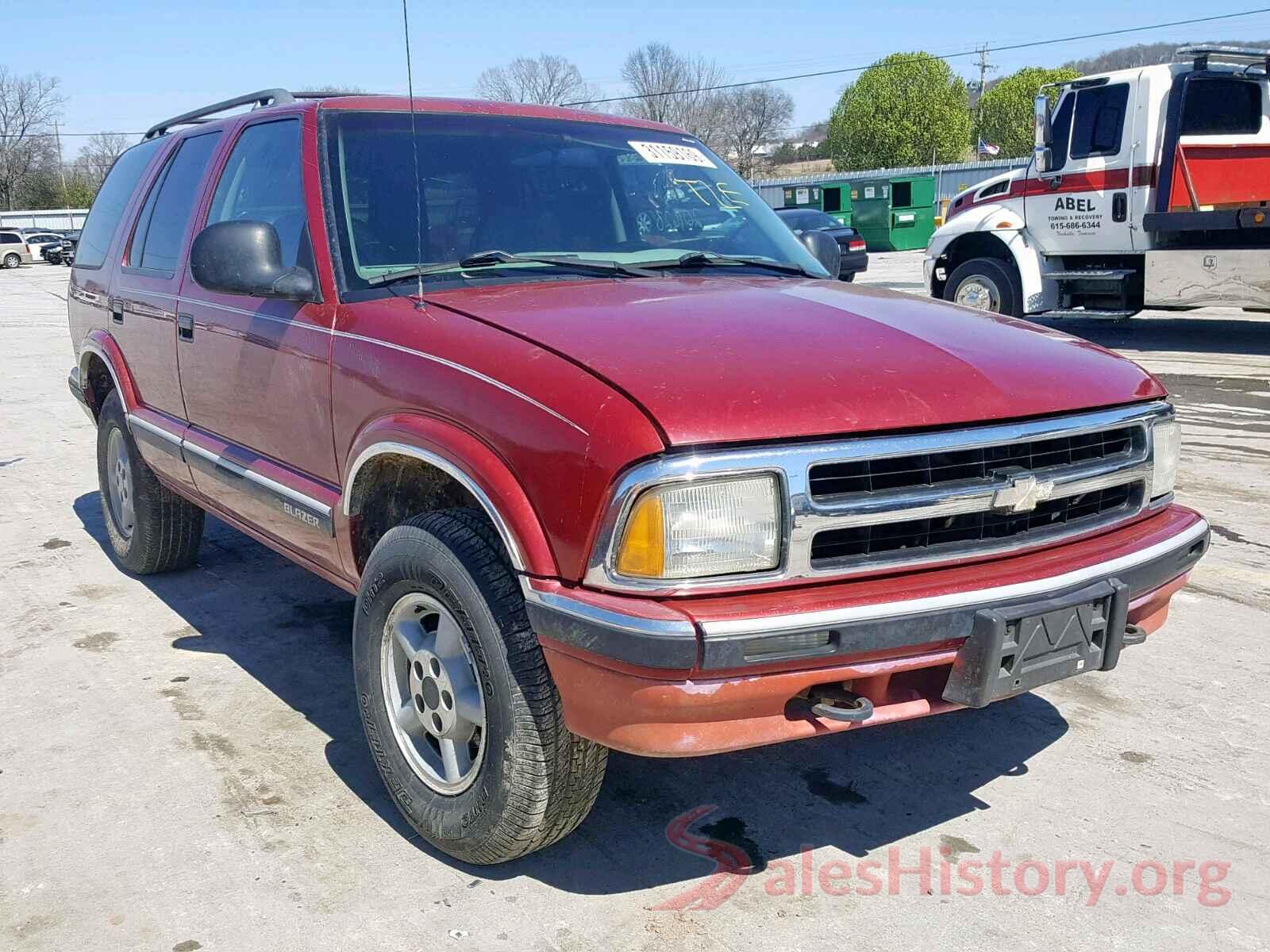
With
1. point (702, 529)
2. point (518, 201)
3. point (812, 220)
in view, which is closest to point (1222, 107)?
point (518, 201)

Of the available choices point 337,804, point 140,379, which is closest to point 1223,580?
point 337,804

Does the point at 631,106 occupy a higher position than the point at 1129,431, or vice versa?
the point at 631,106

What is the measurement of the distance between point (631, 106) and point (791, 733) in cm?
6501

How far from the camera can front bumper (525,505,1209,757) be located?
7.60 feet

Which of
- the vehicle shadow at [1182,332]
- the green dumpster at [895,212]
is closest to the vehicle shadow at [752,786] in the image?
the vehicle shadow at [1182,332]

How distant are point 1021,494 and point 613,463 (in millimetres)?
954

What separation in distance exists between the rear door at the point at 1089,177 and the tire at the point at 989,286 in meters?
0.51

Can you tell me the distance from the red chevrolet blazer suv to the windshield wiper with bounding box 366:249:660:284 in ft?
0.04

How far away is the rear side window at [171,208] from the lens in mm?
4534

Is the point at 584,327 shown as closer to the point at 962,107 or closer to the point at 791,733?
the point at 791,733

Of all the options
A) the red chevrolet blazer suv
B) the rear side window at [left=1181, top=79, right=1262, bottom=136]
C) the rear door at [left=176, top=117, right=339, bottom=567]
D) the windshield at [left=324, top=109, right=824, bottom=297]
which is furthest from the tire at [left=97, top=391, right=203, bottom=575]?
the rear side window at [left=1181, top=79, right=1262, bottom=136]

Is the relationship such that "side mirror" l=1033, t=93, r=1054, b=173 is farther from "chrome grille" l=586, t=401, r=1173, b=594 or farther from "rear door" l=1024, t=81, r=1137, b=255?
"chrome grille" l=586, t=401, r=1173, b=594

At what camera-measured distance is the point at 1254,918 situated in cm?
262

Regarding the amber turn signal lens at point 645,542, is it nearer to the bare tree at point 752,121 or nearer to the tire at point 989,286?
the tire at point 989,286
